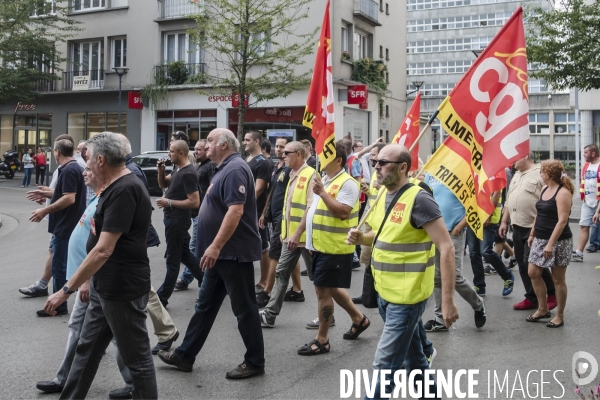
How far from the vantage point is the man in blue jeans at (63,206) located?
23.6 ft

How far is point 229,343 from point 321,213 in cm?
151

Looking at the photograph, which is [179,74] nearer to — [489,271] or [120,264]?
[489,271]

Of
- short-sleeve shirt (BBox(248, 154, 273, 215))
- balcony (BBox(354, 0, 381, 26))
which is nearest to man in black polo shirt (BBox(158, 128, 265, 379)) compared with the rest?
short-sleeve shirt (BBox(248, 154, 273, 215))

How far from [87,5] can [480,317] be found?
108 ft

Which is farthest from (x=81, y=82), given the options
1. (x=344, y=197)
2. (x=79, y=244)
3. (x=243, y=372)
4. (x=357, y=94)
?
(x=243, y=372)

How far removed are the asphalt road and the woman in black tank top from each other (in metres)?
0.28

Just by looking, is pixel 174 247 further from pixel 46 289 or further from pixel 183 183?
pixel 46 289

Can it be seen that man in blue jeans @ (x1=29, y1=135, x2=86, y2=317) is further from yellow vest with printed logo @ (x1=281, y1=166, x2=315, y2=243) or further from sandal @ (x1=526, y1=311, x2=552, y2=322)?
sandal @ (x1=526, y1=311, x2=552, y2=322)

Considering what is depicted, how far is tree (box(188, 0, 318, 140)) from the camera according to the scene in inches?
1001

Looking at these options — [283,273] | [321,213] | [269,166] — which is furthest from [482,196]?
[269,166]

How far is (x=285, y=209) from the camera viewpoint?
25.3ft

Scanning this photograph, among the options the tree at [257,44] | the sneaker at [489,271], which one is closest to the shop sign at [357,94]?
the tree at [257,44]

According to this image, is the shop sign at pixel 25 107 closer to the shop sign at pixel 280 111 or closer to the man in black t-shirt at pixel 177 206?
the shop sign at pixel 280 111

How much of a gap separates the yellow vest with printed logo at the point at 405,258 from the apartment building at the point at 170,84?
82.5ft
